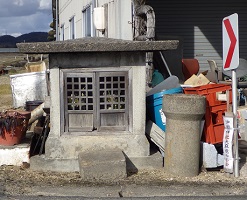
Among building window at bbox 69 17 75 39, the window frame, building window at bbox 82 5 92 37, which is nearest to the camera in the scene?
the window frame

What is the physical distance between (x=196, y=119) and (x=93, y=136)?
1586 mm

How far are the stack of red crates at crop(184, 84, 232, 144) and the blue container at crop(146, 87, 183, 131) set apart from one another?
1.37ft

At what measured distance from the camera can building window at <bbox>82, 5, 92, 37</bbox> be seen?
17705mm

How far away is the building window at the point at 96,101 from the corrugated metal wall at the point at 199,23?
30.9 feet

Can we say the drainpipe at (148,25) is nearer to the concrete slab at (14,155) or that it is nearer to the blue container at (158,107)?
the blue container at (158,107)

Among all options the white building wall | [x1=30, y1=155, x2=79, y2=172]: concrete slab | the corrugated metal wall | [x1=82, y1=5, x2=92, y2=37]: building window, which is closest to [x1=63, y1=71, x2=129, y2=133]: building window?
[x1=30, y1=155, x2=79, y2=172]: concrete slab

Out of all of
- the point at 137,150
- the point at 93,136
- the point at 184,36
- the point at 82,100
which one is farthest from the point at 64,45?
the point at 184,36

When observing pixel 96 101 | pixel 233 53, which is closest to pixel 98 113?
pixel 96 101

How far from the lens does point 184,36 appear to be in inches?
663

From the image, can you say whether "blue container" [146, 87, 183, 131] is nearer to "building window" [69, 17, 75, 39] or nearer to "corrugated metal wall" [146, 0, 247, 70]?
"corrugated metal wall" [146, 0, 247, 70]

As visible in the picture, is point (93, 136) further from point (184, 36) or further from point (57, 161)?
point (184, 36)

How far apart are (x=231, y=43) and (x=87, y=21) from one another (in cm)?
1229

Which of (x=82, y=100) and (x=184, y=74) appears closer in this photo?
(x=82, y=100)

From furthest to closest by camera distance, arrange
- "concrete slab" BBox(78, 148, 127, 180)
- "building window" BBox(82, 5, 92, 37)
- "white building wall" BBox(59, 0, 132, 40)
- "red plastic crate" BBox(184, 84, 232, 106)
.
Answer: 1. "building window" BBox(82, 5, 92, 37)
2. "white building wall" BBox(59, 0, 132, 40)
3. "red plastic crate" BBox(184, 84, 232, 106)
4. "concrete slab" BBox(78, 148, 127, 180)
